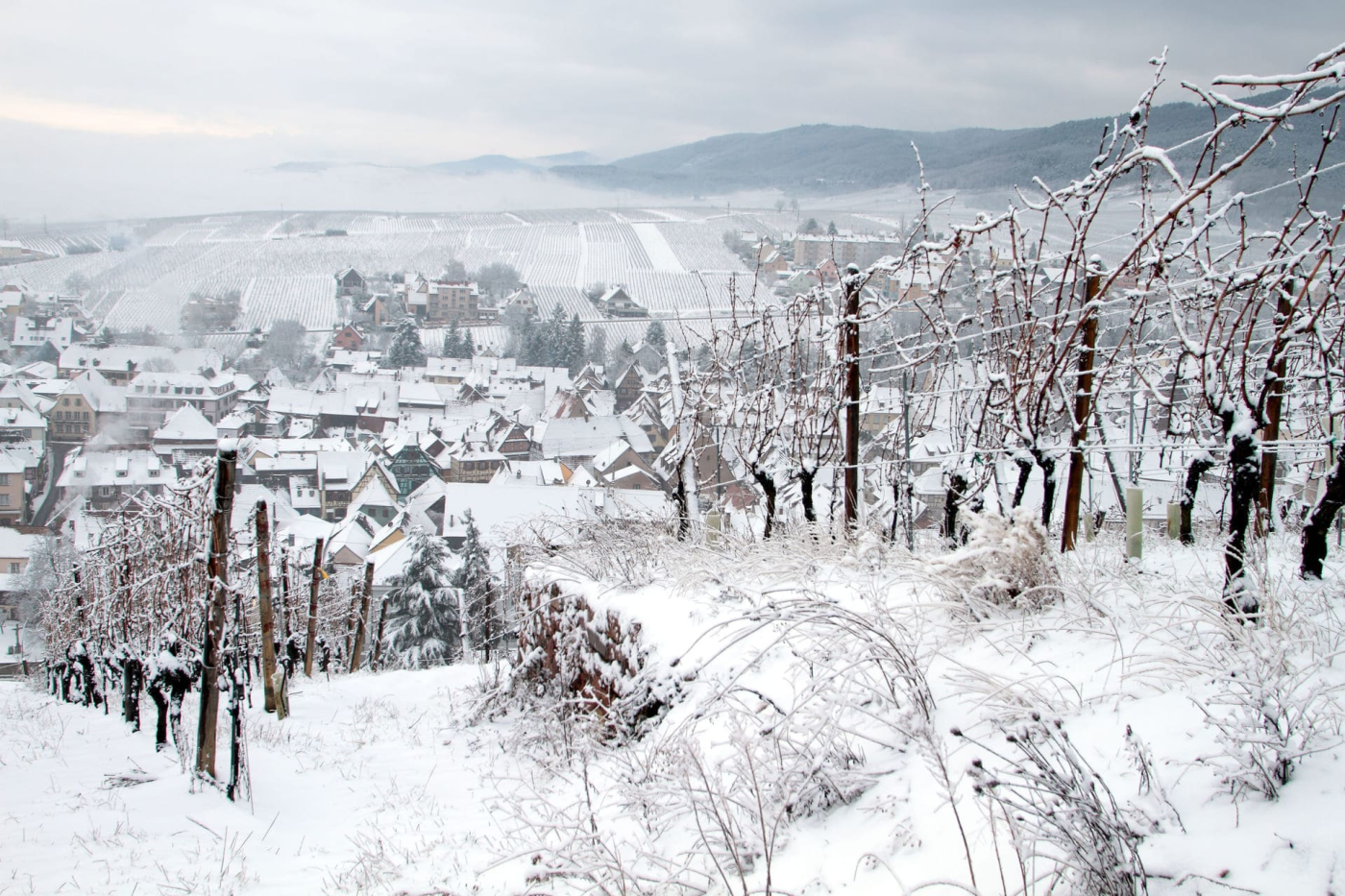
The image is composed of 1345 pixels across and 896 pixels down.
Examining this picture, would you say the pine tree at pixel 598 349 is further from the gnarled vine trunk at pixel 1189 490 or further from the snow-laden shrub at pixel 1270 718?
the snow-laden shrub at pixel 1270 718

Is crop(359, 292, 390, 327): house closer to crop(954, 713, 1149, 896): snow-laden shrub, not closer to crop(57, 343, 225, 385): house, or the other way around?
crop(57, 343, 225, 385): house

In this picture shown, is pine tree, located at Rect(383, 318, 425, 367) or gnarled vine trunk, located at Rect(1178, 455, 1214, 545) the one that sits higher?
gnarled vine trunk, located at Rect(1178, 455, 1214, 545)

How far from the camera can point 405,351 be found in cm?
8175

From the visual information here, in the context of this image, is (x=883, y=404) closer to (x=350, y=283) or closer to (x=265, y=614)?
(x=265, y=614)

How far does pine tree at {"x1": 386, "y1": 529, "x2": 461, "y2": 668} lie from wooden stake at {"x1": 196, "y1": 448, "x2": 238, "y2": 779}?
20.0m

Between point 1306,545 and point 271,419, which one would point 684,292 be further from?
point 1306,545

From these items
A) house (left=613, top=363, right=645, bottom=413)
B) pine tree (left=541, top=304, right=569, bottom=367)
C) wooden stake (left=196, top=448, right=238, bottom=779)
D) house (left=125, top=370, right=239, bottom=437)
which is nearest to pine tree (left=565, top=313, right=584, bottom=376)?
pine tree (left=541, top=304, right=569, bottom=367)

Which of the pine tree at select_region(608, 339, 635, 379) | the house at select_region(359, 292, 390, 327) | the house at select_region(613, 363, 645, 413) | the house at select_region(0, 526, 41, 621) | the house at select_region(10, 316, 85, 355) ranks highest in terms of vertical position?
the house at select_region(359, 292, 390, 327)

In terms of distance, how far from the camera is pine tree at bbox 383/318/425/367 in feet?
268

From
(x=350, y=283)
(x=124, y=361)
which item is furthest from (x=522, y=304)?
(x=124, y=361)

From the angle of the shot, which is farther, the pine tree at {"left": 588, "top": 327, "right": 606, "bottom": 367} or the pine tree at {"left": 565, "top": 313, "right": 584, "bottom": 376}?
the pine tree at {"left": 588, "top": 327, "right": 606, "bottom": 367}

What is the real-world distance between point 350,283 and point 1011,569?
123566 millimetres

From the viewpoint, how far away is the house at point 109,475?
167 ft

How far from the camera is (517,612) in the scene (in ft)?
24.6
